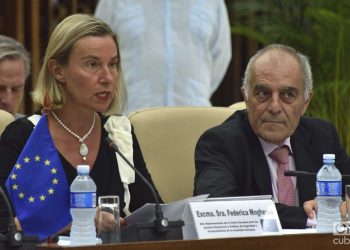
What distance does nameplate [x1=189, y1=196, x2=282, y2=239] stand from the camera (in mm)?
3350

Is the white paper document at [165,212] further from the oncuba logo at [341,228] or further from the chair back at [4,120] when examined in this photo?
the chair back at [4,120]

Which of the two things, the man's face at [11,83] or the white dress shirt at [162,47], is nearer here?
the man's face at [11,83]

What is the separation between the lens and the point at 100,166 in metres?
4.32

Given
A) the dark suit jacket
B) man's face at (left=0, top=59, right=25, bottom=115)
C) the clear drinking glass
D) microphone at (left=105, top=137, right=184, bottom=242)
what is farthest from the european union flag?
man's face at (left=0, top=59, right=25, bottom=115)

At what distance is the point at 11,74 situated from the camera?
5.68m

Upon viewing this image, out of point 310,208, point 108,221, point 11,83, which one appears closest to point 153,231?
point 108,221

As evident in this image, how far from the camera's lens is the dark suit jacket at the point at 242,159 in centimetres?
437

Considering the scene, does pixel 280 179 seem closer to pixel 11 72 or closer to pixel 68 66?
pixel 68 66

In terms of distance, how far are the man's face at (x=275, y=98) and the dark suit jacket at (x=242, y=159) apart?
0.26 ft

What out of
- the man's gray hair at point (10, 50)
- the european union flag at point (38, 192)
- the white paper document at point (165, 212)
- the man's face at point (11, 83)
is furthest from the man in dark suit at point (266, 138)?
the man's gray hair at point (10, 50)

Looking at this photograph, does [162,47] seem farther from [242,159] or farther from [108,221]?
[108,221]

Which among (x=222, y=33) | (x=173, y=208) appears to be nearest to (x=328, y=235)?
(x=173, y=208)

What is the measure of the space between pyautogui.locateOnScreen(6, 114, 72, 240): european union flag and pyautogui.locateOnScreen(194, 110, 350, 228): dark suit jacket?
55 centimetres

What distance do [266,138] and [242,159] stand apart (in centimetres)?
13
